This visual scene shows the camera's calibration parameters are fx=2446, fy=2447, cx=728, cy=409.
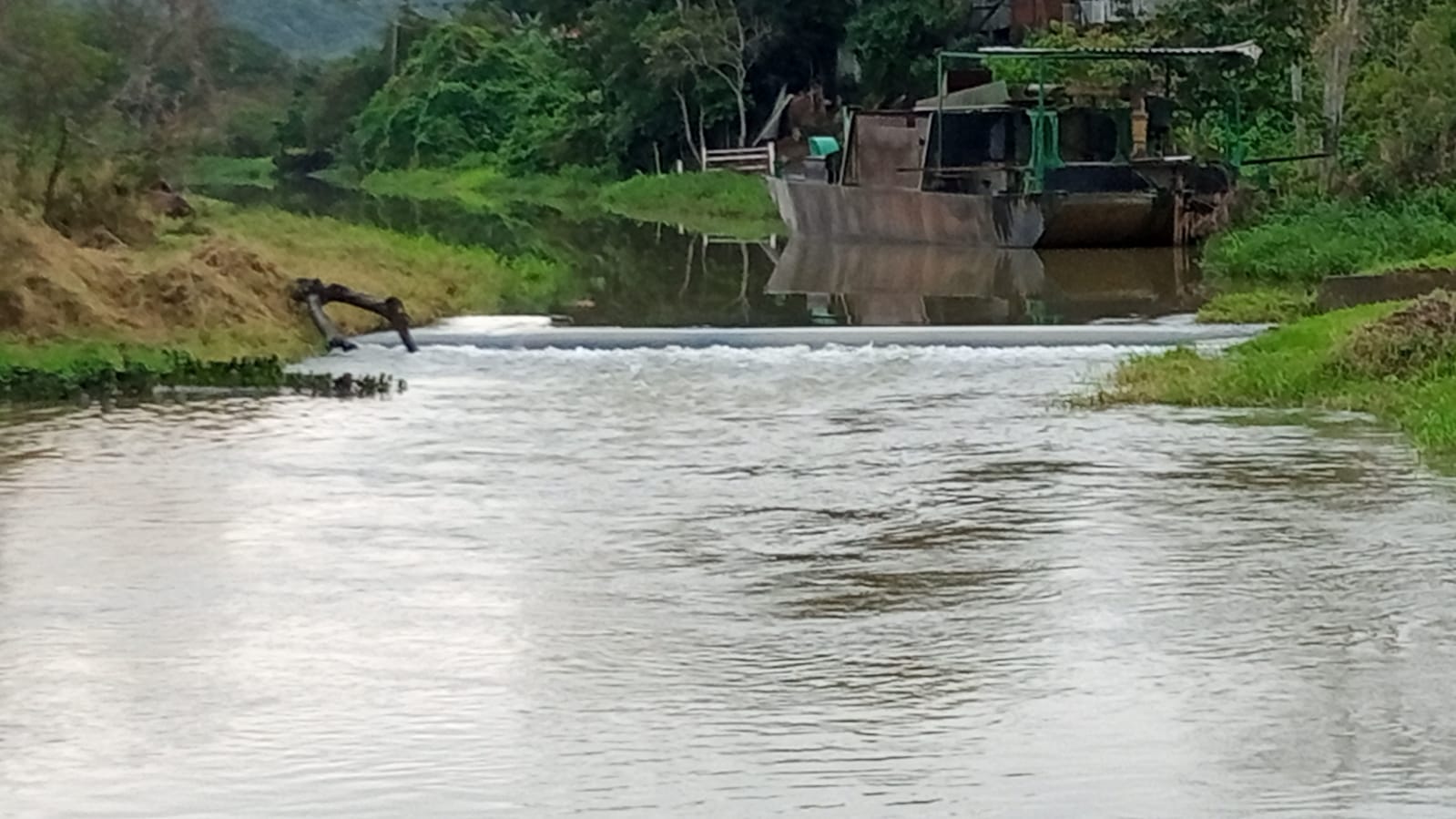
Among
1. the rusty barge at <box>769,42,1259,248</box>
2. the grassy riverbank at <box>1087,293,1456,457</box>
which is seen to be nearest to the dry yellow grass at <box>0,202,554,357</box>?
the grassy riverbank at <box>1087,293,1456,457</box>

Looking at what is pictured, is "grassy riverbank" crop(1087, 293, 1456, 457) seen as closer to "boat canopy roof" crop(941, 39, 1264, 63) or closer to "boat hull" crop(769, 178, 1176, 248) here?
"boat canopy roof" crop(941, 39, 1264, 63)

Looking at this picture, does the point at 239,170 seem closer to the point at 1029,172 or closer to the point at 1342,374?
the point at 1029,172

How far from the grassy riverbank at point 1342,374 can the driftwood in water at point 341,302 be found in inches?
237

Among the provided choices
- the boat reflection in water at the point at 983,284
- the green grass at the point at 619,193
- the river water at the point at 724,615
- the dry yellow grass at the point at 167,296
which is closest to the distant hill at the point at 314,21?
the green grass at the point at 619,193

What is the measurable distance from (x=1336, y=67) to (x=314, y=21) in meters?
119

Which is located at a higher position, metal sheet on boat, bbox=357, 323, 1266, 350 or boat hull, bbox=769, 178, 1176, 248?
boat hull, bbox=769, 178, 1176, 248

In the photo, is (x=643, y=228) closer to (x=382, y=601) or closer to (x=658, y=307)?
(x=658, y=307)

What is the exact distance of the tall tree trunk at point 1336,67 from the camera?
2939 centimetres

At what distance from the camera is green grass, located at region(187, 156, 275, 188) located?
69.1 m

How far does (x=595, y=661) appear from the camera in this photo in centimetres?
879

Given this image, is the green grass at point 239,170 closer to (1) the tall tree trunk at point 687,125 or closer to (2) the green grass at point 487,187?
(2) the green grass at point 487,187

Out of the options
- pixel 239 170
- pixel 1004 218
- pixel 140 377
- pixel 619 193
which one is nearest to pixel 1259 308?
pixel 1004 218

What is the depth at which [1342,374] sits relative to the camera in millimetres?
15148

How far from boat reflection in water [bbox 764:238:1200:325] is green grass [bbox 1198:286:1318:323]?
2.67 ft
